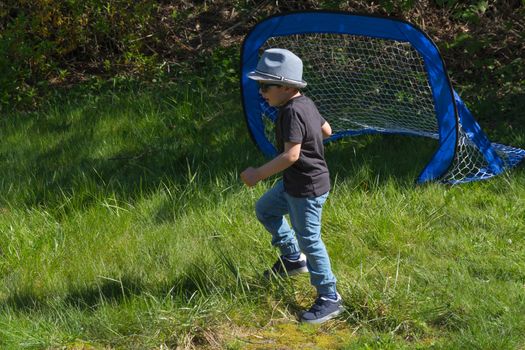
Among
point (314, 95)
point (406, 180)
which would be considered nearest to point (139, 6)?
point (314, 95)

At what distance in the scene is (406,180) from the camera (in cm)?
660

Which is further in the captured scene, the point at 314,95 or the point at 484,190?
the point at 314,95

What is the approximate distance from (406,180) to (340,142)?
1076mm

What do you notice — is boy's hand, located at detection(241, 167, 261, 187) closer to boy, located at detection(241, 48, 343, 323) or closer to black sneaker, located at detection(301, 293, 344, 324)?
boy, located at detection(241, 48, 343, 323)

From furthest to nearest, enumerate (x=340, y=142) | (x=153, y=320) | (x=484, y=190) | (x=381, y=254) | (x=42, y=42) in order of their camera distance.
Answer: (x=42, y=42) → (x=340, y=142) → (x=484, y=190) → (x=381, y=254) → (x=153, y=320)

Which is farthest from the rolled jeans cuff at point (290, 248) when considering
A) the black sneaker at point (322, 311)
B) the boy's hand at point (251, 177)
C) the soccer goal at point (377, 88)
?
the soccer goal at point (377, 88)

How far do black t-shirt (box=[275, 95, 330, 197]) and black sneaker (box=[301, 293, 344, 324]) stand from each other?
1.84 ft

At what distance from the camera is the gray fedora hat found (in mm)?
4645

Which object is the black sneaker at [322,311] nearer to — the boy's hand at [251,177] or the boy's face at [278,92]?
the boy's hand at [251,177]

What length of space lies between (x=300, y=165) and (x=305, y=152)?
7 cm

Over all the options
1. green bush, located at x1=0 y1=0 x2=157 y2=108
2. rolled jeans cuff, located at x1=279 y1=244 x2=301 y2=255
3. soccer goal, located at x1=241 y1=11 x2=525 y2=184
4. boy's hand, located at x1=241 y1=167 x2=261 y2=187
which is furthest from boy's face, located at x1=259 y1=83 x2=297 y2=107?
green bush, located at x1=0 y1=0 x2=157 y2=108

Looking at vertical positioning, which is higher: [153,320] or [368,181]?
[153,320]

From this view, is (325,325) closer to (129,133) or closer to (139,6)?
(129,133)

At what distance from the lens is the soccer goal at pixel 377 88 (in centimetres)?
664
